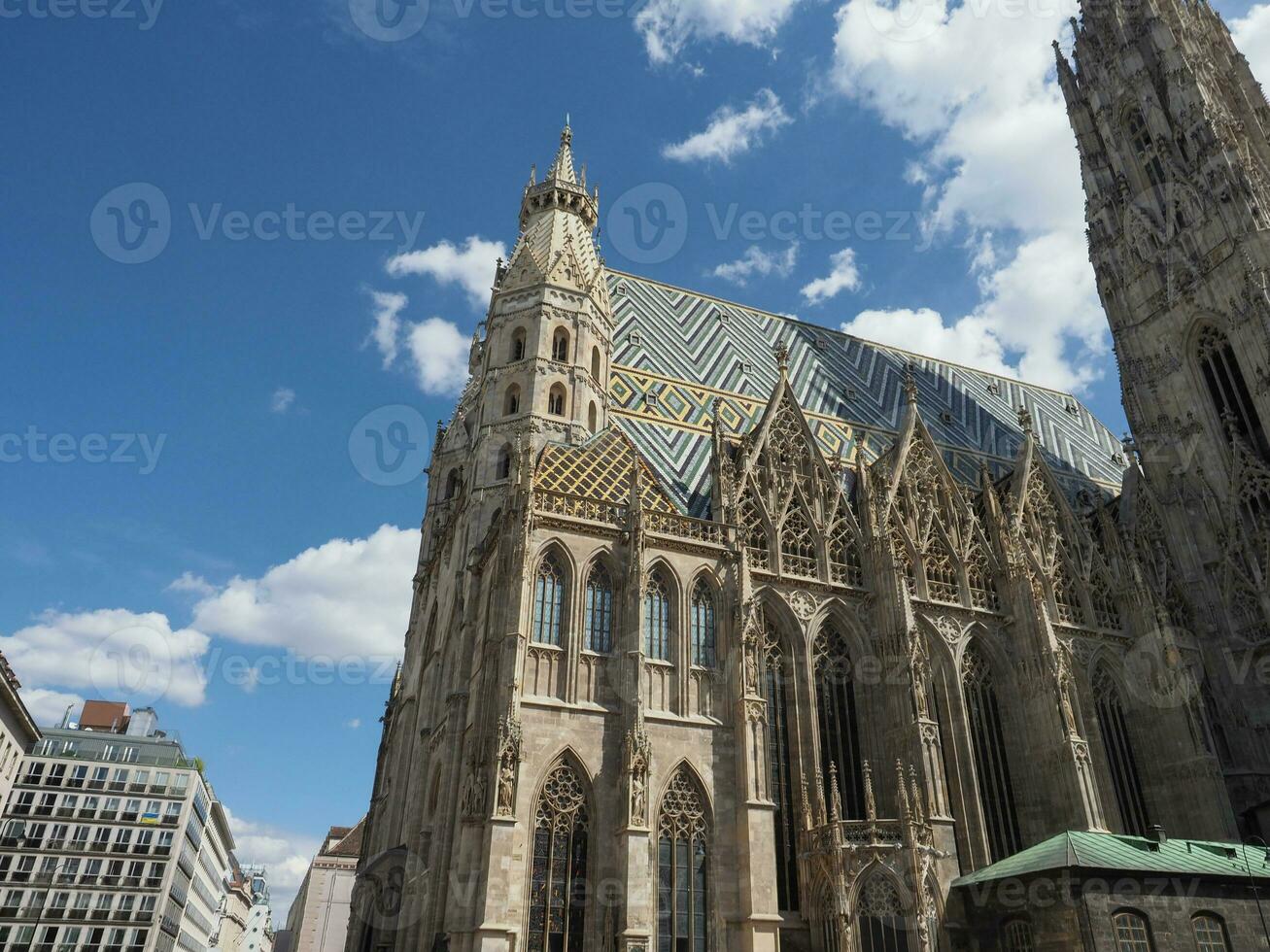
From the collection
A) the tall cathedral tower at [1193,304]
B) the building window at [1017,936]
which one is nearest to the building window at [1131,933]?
the building window at [1017,936]

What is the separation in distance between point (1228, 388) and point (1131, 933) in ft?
85.5

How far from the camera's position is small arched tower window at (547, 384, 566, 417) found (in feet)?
99.8

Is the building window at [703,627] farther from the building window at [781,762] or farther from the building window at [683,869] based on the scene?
the building window at [683,869]

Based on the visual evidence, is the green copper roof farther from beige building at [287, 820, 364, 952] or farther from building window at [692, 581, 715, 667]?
beige building at [287, 820, 364, 952]

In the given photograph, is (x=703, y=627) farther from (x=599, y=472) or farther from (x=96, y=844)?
(x=96, y=844)

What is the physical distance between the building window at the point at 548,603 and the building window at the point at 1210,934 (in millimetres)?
16082

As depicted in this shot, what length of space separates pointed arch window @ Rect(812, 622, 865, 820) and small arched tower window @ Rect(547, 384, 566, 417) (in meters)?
11.0

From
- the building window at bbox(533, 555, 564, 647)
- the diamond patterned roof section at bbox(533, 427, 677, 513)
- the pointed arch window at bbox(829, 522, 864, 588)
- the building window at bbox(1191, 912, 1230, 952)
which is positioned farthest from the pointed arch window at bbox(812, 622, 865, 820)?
the building window at bbox(533, 555, 564, 647)

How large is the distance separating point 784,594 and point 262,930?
15135 centimetres

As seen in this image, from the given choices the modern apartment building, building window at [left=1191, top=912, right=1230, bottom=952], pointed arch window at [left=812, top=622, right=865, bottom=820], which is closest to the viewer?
building window at [left=1191, top=912, right=1230, bottom=952]

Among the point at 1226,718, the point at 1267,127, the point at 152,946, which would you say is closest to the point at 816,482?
the point at 1226,718

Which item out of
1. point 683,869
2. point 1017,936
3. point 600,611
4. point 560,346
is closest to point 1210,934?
point 1017,936

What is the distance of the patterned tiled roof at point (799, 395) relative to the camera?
32.9m

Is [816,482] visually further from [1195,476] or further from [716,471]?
[1195,476]
